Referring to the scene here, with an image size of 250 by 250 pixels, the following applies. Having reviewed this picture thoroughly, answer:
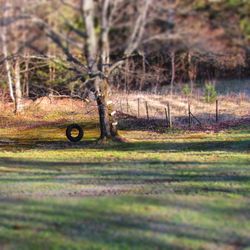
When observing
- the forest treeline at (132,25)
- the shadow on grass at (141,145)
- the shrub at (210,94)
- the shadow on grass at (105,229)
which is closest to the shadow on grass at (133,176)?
the shadow on grass at (105,229)

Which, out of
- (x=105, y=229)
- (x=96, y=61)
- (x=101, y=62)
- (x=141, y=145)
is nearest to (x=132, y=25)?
(x=96, y=61)

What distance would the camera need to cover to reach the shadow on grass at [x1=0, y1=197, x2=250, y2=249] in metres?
5.95

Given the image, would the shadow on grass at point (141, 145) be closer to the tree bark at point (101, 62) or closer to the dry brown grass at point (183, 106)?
the tree bark at point (101, 62)

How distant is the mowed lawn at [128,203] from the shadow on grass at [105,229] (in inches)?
0.4

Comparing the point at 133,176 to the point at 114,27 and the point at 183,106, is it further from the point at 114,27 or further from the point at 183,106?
the point at 183,106

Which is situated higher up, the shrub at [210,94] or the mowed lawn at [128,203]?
the shrub at [210,94]

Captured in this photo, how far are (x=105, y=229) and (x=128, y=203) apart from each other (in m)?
1.38

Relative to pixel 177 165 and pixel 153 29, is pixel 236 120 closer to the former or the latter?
pixel 153 29

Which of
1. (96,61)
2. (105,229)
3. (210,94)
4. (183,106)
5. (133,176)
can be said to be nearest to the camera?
(105,229)

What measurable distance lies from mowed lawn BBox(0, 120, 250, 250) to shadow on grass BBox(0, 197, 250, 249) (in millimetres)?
11

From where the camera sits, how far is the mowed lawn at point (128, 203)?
6.10 metres

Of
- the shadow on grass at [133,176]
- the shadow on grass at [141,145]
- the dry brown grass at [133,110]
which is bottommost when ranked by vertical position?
the shadow on grass at [141,145]

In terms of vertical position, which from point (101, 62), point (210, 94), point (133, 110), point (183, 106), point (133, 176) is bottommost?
point (133, 176)

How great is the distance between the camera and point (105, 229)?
21.2 feet
